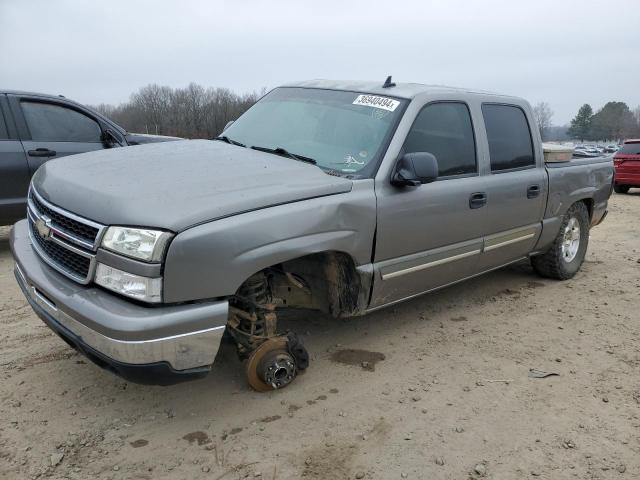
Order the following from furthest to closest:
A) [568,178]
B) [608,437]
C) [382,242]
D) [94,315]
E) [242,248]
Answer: [568,178]
[382,242]
[608,437]
[242,248]
[94,315]

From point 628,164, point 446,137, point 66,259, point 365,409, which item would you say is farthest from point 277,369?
point 628,164

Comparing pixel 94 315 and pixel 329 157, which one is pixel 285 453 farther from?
pixel 329 157

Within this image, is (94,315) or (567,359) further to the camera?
(567,359)

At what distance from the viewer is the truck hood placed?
256 cm

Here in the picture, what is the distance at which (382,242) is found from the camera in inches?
136

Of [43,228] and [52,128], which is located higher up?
[43,228]

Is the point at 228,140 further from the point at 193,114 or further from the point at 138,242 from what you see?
the point at 193,114

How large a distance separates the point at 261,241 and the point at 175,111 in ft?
157

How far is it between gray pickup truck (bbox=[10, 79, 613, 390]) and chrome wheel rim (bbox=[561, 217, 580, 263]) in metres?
0.66

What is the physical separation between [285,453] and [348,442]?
1.11 feet

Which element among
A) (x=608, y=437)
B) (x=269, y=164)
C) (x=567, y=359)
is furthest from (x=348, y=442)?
(x=567, y=359)

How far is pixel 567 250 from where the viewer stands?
577cm

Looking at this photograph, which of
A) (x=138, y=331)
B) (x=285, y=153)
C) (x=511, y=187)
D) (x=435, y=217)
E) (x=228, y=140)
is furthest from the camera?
(x=511, y=187)

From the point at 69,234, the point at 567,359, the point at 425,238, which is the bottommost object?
the point at 567,359
